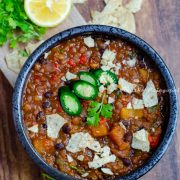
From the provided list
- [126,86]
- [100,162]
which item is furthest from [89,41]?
[100,162]

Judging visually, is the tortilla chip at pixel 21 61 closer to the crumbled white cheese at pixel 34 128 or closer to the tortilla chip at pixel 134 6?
the crumbled white cheese at pixel 34 128

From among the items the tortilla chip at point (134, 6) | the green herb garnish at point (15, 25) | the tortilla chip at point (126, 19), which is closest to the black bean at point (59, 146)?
the green herb garnish at point (15, 25)

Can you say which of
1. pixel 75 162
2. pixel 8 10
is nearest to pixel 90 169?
pixel 75 162

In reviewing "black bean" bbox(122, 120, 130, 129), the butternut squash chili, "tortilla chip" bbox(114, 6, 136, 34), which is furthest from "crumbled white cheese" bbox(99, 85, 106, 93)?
"tortilla chip" bbox(114, 6, 136, 34)

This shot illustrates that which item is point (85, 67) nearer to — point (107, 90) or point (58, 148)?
point (107, 90)

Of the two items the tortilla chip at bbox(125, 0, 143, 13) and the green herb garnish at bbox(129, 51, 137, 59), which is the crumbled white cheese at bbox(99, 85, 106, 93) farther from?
the tortilla chip at bbox(125, 0, 143, 13)

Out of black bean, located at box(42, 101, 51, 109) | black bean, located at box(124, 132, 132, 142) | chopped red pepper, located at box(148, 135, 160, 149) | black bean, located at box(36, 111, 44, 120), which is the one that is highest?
black bean, located at box(42, 101, 51, 109)
